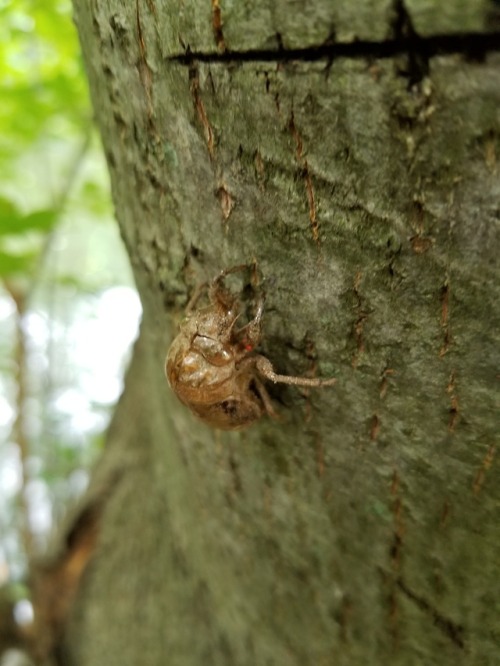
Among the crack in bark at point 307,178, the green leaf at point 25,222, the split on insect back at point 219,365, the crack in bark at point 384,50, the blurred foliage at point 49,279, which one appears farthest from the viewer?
the blurred foliage at point 49,279

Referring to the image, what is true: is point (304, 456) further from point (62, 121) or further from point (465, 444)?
point (62, 121)

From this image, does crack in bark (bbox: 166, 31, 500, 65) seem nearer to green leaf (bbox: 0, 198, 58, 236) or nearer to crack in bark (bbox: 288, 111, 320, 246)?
crack in bark (bbox: 288, 111, 320, 246)

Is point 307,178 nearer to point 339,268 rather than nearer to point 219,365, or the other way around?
point 339,268

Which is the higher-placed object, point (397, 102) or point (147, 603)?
point (397, 102)

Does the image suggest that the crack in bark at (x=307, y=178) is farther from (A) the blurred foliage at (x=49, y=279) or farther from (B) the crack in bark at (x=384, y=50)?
(A) the blurred foliage at (x=49, y=279)

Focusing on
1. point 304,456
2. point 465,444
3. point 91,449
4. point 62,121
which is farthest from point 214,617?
point 91,449

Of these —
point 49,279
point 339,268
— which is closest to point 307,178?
point 339,268

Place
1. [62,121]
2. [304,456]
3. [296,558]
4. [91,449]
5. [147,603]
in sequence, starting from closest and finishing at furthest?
1. [304,456]
2. [296,558]
3. [147,603]
4. [62,121]
5. [91,449]

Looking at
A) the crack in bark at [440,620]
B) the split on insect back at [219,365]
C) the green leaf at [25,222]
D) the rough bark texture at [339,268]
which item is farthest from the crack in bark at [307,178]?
the green leaf at [25,222]

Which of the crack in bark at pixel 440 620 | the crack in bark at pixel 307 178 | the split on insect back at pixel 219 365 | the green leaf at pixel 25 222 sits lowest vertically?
the crack in bark at pixel 440 620
